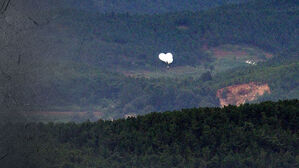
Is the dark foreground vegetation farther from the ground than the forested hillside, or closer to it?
closer to it

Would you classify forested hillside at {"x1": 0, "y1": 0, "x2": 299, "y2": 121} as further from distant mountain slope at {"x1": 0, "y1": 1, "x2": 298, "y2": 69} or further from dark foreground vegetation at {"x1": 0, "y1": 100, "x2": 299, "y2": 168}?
dark foreground vegetation at {"x1": 0, "y1": 100, "x2": 299, "y2": 168}

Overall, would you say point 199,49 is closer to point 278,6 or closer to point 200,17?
point 200,17

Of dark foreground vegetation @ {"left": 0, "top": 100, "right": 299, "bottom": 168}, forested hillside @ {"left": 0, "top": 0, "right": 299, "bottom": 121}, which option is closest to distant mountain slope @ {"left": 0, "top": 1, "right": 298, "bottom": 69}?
forested hillside @ {"left": 0, "top": 0, "right": 299, "bottom": 121}

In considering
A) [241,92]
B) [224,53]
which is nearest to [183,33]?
[224,53]

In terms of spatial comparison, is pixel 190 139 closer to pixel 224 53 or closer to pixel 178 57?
pixel 178 57

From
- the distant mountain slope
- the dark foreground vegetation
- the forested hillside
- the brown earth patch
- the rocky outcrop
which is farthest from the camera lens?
the brown earth patch

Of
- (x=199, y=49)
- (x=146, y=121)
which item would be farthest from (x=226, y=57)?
(x=146, y=121)
